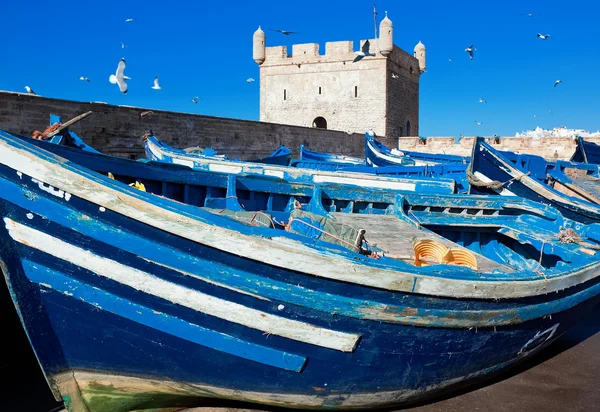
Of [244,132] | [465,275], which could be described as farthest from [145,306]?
[244,132]

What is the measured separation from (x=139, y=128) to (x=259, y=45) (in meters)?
16.9

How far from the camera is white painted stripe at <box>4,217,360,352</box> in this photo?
2492mm

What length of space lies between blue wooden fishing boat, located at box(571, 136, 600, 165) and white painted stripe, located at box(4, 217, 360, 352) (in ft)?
44.7

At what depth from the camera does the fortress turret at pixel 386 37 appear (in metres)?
23.2

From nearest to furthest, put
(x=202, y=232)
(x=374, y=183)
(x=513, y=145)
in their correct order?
(x=202, y=232), (x=374, y=183), (x=513, y=145)

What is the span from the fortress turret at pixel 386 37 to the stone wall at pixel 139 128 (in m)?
8.44

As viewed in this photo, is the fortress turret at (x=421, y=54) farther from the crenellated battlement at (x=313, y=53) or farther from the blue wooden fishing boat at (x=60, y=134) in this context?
the blue wooden fishing boat at (x=60, y=134)

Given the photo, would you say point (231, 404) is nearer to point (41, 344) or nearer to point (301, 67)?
point (41, 344)

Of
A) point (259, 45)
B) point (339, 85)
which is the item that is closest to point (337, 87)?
point (339, 85)

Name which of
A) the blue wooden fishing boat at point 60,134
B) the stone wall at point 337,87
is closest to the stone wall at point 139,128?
the blue wooden fishing boat at point 60,134

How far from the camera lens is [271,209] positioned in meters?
4.82

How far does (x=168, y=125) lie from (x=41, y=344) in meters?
8.81

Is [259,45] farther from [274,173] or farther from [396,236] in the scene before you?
[396,236]

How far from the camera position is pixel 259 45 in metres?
25.4
